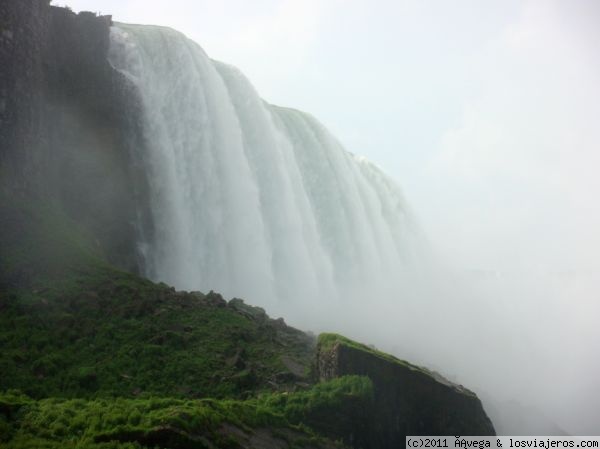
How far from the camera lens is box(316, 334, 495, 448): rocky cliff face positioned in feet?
29.9

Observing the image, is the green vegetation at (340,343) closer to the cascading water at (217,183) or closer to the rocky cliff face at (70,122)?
the rocky cliff face at (70,122)

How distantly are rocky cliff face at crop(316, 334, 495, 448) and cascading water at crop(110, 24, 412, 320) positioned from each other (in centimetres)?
1114

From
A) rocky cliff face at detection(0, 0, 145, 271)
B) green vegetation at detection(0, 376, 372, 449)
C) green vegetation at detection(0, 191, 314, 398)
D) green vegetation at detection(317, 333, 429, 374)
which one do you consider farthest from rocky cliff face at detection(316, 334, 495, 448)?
rocky cliff face at detection(0, 0, 145, 271)

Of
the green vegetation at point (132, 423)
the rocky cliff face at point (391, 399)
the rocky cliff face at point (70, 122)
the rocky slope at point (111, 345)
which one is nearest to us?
the green vegetation at point (132, 423)

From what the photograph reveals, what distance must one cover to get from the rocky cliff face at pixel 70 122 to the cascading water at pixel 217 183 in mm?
1379

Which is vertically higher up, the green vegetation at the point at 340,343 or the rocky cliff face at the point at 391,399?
the green vegetation at the point at 340,343

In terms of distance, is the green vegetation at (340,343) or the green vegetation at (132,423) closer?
the green vegetation at (132,423)

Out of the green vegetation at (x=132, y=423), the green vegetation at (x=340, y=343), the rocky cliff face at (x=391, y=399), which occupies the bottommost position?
the green vegetation at (x=132, y=423)

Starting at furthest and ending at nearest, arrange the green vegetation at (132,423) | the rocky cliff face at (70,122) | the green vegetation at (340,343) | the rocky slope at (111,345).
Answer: the rocky cliff face at (70,122)
the green vegetation at (340,343)
the rocky slope at (111,345)
the green vegetation at (132,423)

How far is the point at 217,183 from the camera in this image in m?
23.1

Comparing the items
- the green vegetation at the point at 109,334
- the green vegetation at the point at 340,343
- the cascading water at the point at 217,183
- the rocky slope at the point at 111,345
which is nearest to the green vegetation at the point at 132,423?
the rocky slope at the point at 111,345

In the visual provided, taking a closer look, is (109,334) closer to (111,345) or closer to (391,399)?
(111,345)

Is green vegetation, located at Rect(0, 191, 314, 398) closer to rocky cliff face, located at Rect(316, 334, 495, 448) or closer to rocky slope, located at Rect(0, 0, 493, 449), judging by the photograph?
rocky slope, located at Rect(0, 0, 493, 449)

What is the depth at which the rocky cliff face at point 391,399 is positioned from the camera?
9.12 m
